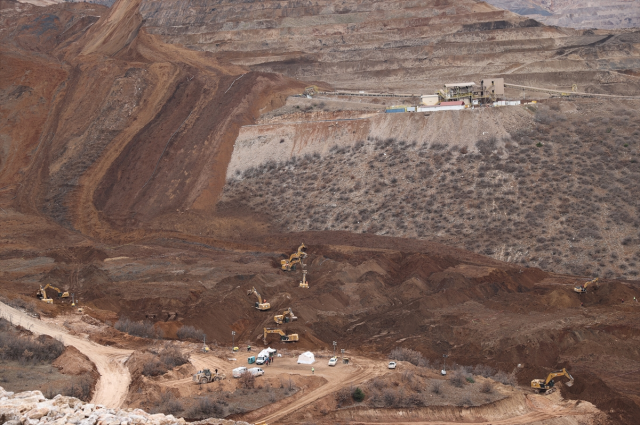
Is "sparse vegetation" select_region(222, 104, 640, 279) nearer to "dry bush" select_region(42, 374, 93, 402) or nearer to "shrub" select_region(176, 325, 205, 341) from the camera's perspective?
"shrub" select_region(176, 325, 205, 341)

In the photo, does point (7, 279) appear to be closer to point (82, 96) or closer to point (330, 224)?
point (330, 224)

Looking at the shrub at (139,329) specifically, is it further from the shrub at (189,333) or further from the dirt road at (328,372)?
the dirt road at (328,372)

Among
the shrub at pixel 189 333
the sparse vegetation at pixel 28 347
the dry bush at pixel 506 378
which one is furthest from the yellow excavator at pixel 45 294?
the dry bush at pixel 506 378

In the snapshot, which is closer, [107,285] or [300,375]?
[300,375]

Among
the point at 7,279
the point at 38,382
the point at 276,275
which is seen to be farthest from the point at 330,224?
the point at 38,382

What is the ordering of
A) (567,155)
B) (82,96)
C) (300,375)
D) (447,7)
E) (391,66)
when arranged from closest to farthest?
(300,375), (567,155), (82,96), (391,66), (447,7)

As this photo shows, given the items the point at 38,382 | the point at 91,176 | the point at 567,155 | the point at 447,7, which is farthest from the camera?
the point at 447,7

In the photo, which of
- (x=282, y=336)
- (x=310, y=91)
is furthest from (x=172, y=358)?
(x=310, y=91)
